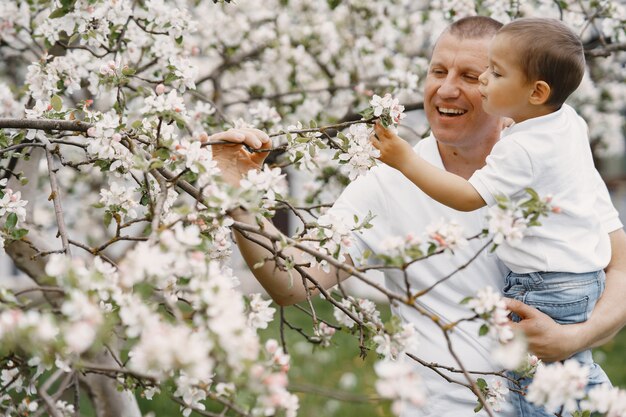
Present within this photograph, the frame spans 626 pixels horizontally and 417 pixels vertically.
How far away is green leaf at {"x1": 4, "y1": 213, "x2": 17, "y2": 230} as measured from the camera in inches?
79.1

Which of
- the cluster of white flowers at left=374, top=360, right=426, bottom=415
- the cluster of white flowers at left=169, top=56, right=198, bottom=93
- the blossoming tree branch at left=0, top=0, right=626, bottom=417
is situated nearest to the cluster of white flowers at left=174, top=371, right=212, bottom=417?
the blossoming tree branch at left=0, top=0, right=626, bottom=417

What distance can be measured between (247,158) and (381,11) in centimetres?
285

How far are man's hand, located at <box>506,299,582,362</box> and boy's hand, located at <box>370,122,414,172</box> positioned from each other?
0.46 metres

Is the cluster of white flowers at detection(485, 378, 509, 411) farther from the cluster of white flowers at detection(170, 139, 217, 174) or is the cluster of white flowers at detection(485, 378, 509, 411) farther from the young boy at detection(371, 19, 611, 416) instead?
the cluster of white flowers at detection(170, 139, 217, 174)

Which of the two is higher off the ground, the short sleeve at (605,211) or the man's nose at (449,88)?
the man's nose at (449,88)

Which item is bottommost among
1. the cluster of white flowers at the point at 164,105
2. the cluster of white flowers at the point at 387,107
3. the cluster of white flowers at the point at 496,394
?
the cluster of white flowers at the point at 496,394

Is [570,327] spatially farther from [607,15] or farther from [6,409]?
[607,15]

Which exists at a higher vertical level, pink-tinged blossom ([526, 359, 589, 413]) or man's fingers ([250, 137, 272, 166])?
man's fingers ([250, 137, 272, 166])

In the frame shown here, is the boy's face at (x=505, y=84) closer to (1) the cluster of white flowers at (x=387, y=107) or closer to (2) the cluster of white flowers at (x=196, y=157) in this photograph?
(1) the cluster of white flowers at (x=387, y=107)

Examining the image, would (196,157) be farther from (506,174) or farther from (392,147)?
(506,174)

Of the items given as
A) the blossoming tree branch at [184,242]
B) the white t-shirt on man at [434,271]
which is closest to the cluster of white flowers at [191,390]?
the blossoming tree branch at [184,242]

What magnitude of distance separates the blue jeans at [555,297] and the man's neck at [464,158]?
16.9 inches

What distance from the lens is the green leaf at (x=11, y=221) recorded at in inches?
79.1

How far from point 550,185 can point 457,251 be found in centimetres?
38
